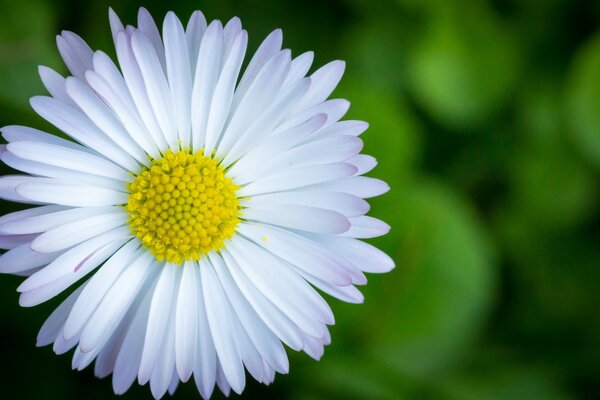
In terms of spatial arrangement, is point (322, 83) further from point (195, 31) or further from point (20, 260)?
point (20, 260)

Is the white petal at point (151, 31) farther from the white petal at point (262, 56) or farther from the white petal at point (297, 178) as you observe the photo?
the white petal at point (297, 178)

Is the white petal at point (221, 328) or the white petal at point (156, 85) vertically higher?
the white petal at point (156, 85)

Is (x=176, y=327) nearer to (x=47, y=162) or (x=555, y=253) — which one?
(x=47, y=162)

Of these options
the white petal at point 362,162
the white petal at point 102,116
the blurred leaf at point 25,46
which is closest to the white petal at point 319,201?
the white petal at point 362,162

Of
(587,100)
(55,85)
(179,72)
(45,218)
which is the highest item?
(587,100)

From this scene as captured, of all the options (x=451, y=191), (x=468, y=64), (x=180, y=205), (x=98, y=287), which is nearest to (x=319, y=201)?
(x=180, y=205)
